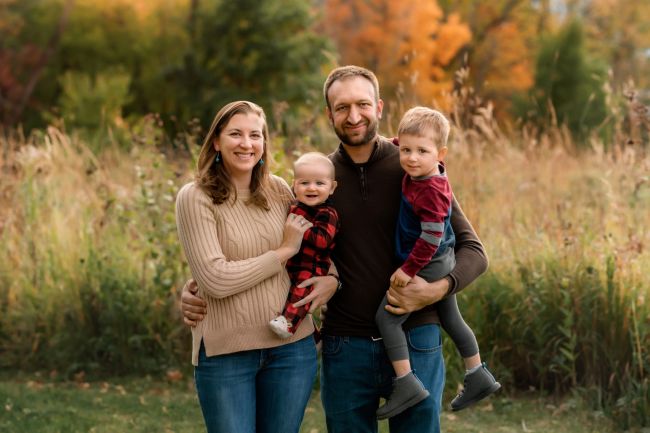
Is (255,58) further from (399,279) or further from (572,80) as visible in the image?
(399,279)

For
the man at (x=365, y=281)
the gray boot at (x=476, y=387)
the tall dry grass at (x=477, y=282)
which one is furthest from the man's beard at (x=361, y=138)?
the tall dry grass at (x=477, y=282)

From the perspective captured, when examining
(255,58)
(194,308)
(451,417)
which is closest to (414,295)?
(194,308)

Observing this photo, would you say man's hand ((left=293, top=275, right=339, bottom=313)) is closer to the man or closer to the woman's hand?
the man

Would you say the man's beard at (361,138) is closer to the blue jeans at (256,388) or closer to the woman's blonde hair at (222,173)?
the woman's blonde hair at (222,173)

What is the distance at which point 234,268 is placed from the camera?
281 cm

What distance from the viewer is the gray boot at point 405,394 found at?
2.90 meters

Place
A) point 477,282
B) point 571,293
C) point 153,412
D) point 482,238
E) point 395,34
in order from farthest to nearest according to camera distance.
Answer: point 395,34 < point 482,238 < point 477,282 < point 153,412 < point 571,293

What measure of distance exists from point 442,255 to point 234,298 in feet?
2.58

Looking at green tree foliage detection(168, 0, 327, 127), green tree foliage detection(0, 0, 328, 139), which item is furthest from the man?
green tree foliage detection(168, 0, 327, 127)

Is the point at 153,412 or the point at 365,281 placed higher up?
the point at 365,281

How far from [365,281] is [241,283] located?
1.61 ft

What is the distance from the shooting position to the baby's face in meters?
2.97

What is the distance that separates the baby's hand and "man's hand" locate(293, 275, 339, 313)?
8.9 inches

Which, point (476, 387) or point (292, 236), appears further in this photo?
point (476, 387)
